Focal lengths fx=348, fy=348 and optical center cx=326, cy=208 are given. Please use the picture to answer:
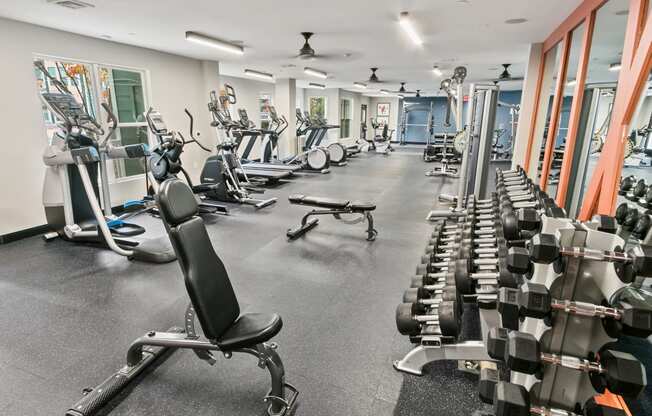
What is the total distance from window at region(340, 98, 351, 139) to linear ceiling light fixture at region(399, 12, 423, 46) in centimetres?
981

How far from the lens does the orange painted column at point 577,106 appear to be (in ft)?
9.77

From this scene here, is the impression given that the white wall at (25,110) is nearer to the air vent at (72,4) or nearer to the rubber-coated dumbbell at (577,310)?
the air vent at (72,4)

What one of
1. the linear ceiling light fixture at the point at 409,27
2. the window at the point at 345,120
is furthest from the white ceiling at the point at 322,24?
the window at the point at 345,120

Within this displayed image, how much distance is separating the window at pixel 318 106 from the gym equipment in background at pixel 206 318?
496 inches

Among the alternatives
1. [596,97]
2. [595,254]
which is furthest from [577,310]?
[596,97]

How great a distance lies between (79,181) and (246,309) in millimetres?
2640

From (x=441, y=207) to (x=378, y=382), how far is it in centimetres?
Result: 398

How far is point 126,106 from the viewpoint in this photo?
18.1 feet

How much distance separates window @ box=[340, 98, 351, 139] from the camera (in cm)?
1461

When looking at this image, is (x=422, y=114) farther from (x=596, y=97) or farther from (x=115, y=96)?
(x=115, y=96)

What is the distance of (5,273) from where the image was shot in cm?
302

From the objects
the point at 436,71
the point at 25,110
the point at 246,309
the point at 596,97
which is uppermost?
the point at 436,71

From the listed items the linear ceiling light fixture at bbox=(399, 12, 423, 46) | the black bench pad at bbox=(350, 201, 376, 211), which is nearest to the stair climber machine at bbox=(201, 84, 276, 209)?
the black bench pad at bbox=(350, 201, 376, 211)

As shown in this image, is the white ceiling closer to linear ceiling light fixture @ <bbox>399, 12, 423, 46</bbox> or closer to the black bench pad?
linear ceiling light fixture @ <bbox>399, 12, 423, 46</bbox>
